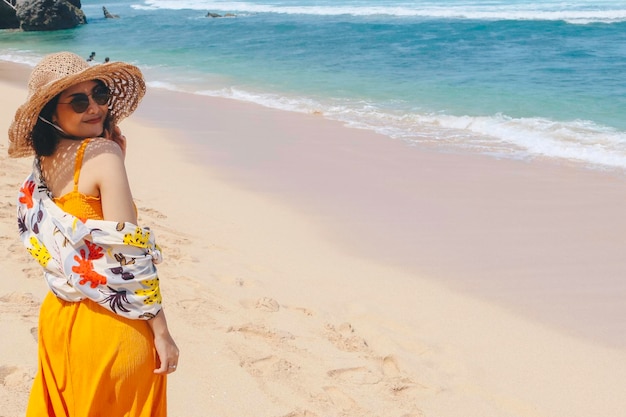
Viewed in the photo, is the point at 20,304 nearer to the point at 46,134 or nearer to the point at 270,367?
the point at 270,367

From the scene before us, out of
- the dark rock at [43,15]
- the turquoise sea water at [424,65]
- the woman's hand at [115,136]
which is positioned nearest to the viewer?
the woman's hand at [115,136]

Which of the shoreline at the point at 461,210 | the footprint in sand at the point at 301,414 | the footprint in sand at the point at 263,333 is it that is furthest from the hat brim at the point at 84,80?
the shoreline at the point at 461,210

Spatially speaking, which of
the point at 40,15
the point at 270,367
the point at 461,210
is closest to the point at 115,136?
the point at 270,367

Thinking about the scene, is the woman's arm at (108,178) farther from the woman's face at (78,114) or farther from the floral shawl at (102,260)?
the woman's face at (78,114)

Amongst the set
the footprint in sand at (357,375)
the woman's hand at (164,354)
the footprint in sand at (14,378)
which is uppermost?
the woman's hand at (164,354)

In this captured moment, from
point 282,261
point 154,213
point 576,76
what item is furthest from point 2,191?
point 576,76

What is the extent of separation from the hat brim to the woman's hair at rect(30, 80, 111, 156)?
0.02 m

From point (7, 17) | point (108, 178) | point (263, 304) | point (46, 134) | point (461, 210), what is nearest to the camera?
point (108, 178)

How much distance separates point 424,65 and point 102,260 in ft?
54.5

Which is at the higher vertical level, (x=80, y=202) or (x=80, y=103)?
(x=80, y=103)

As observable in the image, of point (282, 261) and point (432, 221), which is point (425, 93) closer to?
point (432, 221)

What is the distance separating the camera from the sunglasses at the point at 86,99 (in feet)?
6.48

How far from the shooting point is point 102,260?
6.26 ft

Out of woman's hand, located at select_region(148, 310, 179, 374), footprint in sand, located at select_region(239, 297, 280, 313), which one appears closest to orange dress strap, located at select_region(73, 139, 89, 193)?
woman's hand, located at select_region(148, 310, 179, 374)
